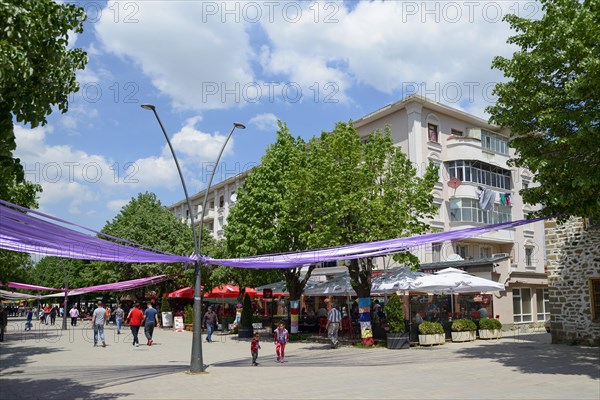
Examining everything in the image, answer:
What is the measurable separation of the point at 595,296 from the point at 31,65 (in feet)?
61.6

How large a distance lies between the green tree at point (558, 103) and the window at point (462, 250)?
21928 mm

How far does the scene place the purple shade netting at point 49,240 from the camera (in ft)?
27.4

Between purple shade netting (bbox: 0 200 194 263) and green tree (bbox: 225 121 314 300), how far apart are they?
11.0 m

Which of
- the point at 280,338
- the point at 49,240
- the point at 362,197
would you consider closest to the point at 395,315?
the point at 362,197

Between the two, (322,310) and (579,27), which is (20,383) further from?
(322,310)

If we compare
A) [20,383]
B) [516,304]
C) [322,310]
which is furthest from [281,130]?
[516,304]

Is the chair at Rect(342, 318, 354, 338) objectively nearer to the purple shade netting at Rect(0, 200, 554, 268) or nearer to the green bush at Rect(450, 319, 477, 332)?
the green bush at Rect(450, 319, 477, 332)

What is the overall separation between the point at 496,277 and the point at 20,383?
26712 mm

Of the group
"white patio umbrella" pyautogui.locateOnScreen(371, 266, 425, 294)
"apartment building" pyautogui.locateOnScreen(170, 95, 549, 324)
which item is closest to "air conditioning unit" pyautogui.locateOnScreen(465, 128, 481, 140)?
"apartment building" pyautogui.locateOnScreen(170, 95, 549, 324)

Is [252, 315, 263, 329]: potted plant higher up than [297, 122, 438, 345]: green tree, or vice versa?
[297, 122, 438, 345]: green tree

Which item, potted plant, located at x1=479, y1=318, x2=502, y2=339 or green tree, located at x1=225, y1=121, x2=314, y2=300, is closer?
potted plant, located at x1=479, y1=318, x2=502, y2=339

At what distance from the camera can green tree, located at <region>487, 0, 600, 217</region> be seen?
12.4 meters

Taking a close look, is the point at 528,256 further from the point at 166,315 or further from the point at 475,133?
the point at 166,315

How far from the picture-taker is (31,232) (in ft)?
29.4
